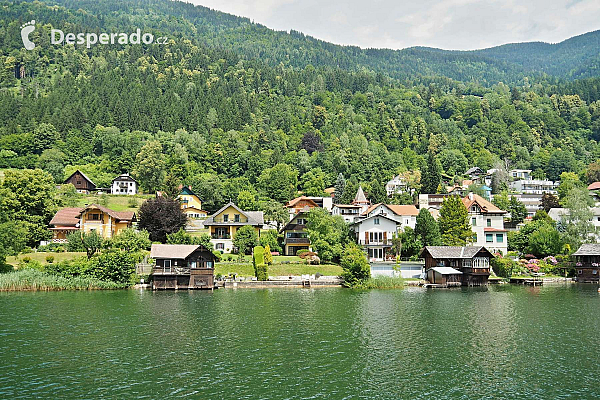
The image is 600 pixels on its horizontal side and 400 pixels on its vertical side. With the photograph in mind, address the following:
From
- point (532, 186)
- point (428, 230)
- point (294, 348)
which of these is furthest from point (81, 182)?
point (532, 186)

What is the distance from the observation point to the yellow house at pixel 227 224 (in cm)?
7581

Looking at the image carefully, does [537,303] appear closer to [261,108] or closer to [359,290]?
[359,290]

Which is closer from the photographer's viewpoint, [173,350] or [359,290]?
[173,350]

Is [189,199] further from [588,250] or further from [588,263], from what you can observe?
[588,263]

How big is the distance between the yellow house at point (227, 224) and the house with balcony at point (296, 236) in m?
4.25

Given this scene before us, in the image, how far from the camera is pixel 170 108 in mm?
154625

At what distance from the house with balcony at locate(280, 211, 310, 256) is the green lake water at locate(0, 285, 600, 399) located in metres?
26.1

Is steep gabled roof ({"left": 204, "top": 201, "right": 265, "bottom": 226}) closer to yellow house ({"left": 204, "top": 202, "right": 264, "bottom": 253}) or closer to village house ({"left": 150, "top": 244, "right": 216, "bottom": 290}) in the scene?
yellow house ({"left": 204, "top": 202, "right": 264, "bottom": 253})

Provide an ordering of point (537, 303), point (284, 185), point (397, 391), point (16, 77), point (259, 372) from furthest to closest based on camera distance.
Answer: point (16, 77)
point (284, 185)
point (537, 303)
point (259, 372)
point (397, 391)

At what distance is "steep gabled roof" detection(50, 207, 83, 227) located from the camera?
72.8 meters

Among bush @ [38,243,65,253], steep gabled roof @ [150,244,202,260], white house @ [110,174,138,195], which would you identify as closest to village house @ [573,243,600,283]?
steep gabled roof @ [150,244,202,260]

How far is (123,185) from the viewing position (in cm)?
11788

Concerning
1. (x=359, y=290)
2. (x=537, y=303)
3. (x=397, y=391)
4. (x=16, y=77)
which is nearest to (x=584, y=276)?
(x=537, y=303)

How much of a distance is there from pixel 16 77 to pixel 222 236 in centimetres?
15581
